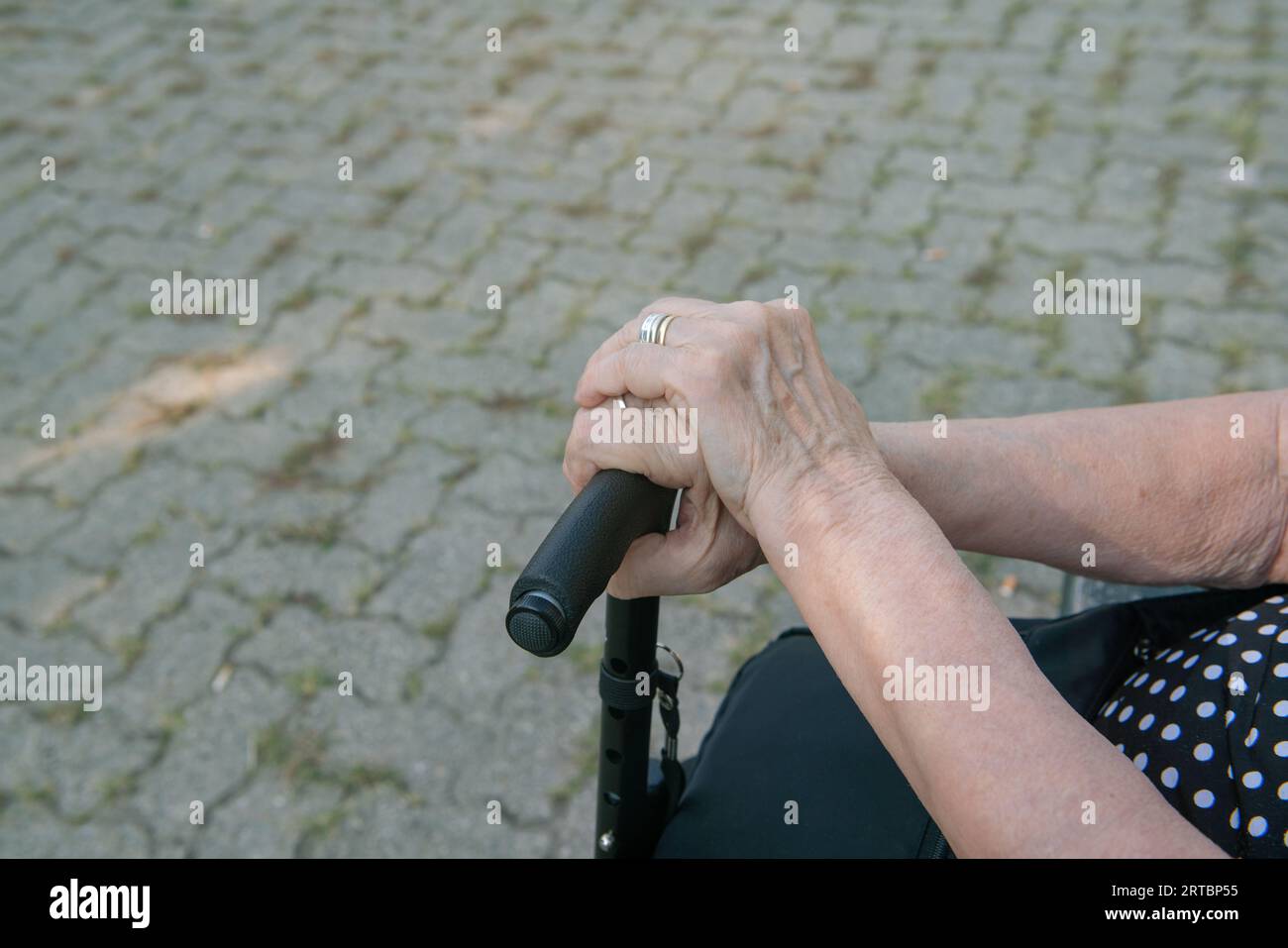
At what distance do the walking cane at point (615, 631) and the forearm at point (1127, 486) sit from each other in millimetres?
461

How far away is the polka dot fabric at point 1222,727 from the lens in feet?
4.07

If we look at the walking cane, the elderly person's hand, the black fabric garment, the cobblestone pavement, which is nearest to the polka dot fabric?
the black fabric garment

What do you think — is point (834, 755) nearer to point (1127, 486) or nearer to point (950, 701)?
point (950, 701)

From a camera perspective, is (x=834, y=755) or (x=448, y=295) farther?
(x=448, y=295)

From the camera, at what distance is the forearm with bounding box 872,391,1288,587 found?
1630 mm

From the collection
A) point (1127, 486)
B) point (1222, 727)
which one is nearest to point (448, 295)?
point (1127, 486)

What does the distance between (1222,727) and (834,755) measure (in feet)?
1.56

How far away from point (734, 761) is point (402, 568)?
1779 mm

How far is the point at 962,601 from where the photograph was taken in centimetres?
120

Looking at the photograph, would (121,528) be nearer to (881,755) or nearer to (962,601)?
(881,755)

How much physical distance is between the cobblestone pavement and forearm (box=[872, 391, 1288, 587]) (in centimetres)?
134

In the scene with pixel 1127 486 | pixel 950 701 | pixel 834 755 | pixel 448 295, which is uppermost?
pixel 448 295

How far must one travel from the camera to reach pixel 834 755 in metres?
1.55

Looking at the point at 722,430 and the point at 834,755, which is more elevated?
the point at 722,430
